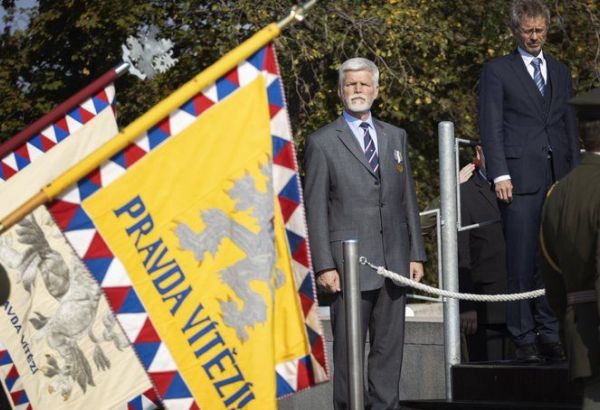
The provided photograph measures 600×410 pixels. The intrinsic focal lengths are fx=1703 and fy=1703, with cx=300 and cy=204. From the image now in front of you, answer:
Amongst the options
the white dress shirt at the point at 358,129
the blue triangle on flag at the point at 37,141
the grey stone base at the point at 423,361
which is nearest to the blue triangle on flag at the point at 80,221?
the blue triangle on flag at the point at 37,141

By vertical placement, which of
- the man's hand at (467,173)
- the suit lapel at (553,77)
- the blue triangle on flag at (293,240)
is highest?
the suit lapel at (553,77)

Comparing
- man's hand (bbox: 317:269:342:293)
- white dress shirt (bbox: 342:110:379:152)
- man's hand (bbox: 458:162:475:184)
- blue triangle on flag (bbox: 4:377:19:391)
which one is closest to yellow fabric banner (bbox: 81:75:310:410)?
man's hand (bbox: 317:269:342:293)

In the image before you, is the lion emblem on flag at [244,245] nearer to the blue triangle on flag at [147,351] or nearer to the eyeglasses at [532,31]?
the blue triangle on flag at [147,351]

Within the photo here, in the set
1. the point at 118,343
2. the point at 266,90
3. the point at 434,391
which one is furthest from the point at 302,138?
the point at 266,90

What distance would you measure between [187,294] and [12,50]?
1406cm

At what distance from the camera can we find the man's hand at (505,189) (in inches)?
333

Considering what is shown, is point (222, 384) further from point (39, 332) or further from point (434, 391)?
point (434, 391)

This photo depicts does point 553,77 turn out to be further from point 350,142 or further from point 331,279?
point 331,279

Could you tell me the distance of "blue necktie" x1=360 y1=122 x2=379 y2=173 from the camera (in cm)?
835

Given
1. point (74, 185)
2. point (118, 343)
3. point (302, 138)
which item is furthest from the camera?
point (302, 138)

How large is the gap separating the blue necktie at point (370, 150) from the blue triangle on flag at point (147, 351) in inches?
110

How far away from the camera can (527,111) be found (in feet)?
28.1

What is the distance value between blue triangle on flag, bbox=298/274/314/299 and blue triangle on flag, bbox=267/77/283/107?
2.06 feet

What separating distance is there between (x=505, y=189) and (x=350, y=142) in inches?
32.4
